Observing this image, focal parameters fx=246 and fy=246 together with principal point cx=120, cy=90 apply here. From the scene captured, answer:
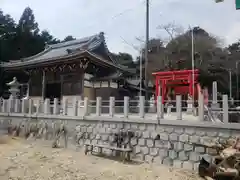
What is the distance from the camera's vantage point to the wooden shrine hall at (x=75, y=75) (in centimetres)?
1634

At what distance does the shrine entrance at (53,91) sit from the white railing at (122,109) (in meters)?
2.45

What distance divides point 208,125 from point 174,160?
1.91 meters

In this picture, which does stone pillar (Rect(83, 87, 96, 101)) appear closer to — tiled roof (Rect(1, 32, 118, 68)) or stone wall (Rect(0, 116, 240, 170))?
tiled roof (Rect(1, 32, 118, 68))

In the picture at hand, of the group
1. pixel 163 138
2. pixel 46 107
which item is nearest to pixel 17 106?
pixel 46 107

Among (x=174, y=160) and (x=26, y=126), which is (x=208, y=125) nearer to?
(x=174, y=160)

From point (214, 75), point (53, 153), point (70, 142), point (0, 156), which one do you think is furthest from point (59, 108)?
point (214, 75)

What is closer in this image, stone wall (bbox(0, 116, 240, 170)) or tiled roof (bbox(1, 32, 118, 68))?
stone wall (bbox(0, 116, 240, 170))

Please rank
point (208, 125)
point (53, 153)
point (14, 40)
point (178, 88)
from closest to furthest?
1. point (208, 125)
2. point (53, 153)
3. point (178, 88)
4. point (14, 40)

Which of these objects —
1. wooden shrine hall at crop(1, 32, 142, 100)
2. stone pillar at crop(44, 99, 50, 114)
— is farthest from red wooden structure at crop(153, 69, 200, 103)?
stone pillar at crop(44, 99, 50, 114)

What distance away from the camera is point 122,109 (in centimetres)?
1523

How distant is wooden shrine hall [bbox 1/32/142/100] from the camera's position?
1634 centimetres

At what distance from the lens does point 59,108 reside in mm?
14359

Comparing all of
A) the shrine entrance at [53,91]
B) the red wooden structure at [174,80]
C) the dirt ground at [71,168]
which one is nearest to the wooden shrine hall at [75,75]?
the shrine entrance at [53,91]

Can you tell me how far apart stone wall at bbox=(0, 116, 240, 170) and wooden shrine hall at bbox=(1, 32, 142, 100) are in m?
5.11
